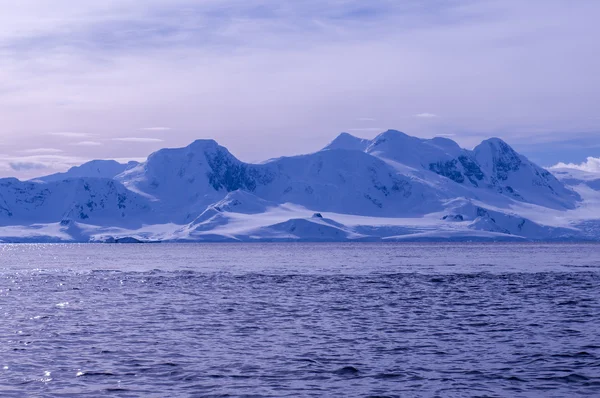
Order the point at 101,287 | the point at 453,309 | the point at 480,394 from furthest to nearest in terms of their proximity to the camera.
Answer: the point at 101,287 < the point at 453,309 < the point at 480,394

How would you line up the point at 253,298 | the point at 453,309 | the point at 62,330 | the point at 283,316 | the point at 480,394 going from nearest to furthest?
1. the point at 480,394
2. the point at 62,330
3. the point at 283,316
4. the point at 453,309
5. the point at 253,298

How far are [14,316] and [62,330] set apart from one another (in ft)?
24.3

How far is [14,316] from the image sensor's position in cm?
4341

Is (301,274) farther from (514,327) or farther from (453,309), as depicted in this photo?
(514,327)

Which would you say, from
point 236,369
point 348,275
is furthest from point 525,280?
point 236,369

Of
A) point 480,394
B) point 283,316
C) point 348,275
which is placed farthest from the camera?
point 348,275

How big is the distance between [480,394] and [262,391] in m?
6.12

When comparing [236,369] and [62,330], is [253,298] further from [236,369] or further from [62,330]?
[236,369]

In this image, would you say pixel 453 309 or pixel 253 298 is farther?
pixel 253 298

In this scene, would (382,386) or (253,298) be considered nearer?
(382,386)

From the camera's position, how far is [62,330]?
37.2m

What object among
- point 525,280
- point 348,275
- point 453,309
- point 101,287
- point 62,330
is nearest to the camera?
point 62,330

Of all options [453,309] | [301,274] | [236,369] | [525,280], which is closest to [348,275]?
[301,274]

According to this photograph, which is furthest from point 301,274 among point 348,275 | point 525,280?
point 525,280
